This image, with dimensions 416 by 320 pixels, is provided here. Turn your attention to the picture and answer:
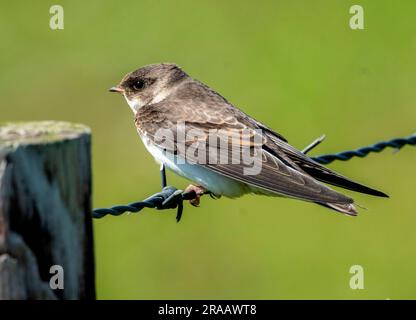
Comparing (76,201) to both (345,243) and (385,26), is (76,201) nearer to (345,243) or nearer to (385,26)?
(345,243)

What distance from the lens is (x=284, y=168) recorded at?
5488mm

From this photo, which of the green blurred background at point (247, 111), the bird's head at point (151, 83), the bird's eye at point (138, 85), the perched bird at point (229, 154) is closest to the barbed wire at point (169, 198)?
the perched bird at point (229, 154)

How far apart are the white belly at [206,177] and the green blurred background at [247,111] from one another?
249 cm

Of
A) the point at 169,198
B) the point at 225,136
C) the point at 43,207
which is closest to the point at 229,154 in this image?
the point at 225,136

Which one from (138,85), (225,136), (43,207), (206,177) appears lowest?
(206,177)

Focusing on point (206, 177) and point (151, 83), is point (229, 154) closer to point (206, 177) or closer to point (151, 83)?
point (206, 177)

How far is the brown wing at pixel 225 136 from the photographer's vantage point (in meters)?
5.30

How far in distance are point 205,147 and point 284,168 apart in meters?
0.49

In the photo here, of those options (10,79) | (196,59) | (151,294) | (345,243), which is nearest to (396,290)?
(345,243)

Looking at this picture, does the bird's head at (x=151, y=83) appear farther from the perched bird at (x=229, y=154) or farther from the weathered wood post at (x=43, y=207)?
the weathered wood post at (x=43, y=207)

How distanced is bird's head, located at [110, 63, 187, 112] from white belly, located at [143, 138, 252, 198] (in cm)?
88

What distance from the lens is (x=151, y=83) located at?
264 inches

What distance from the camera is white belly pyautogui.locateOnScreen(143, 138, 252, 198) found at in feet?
18.5

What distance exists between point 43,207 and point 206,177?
2745mm
